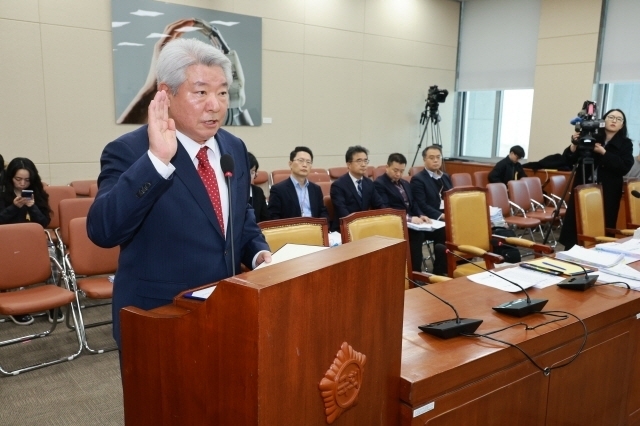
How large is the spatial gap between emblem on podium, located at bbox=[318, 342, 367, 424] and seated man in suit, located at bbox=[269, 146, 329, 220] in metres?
3.52

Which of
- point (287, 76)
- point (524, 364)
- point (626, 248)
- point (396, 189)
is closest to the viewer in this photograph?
point (524, 364)

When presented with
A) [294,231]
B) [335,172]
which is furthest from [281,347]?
[335,172]

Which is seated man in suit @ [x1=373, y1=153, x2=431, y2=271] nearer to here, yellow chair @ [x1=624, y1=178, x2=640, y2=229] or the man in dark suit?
yellow chair @ [x1=624, y1=178, x2=640, y2=229]

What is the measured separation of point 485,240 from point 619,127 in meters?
1.91

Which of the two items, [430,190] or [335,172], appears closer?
[430,190]

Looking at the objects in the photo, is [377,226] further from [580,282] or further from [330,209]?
[330,209]

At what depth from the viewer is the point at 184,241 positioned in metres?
1.31

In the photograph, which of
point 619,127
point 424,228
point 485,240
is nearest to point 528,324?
point 485,240

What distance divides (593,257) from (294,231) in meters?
1.53

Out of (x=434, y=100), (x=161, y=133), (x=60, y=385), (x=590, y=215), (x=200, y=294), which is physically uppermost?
(x=434, y=100)

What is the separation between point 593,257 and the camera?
8.67 ft

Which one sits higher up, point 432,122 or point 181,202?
point 432,122

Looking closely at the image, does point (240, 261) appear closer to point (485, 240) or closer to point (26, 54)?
point (485, 240)

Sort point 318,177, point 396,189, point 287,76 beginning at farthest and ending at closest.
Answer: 1. point 287,76
2. point 318,177
3. point 396,189
